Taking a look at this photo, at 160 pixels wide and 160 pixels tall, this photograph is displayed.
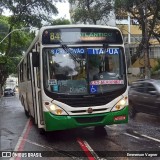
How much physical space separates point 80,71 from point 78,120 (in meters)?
1.30

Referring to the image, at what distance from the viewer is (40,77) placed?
1009cm

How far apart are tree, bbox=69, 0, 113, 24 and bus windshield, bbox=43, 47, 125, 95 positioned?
24685 millimetres

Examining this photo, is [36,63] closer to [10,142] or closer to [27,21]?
[10,142]

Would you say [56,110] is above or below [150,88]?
below

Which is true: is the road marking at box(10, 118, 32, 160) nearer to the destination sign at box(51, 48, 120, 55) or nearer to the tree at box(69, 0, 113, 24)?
the destination sign at box(51, 48, 120, 55)

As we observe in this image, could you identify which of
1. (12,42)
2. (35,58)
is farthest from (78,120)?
(12,42)

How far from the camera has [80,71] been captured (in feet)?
33.0

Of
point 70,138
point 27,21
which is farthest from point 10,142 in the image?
point 27,21

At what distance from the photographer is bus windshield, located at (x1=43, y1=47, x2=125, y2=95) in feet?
32.6

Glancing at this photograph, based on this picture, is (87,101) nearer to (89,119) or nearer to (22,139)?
(89,119)

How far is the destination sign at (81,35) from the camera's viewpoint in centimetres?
1017

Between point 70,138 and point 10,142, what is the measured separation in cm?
169

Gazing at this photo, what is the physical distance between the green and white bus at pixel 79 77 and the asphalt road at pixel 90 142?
1.76 ft

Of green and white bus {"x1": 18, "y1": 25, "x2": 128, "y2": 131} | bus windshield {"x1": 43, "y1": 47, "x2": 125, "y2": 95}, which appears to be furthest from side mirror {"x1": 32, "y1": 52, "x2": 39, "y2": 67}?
bus windshield {"x1": 43, "y1": 47, "x2": 125, "y2": 95}
